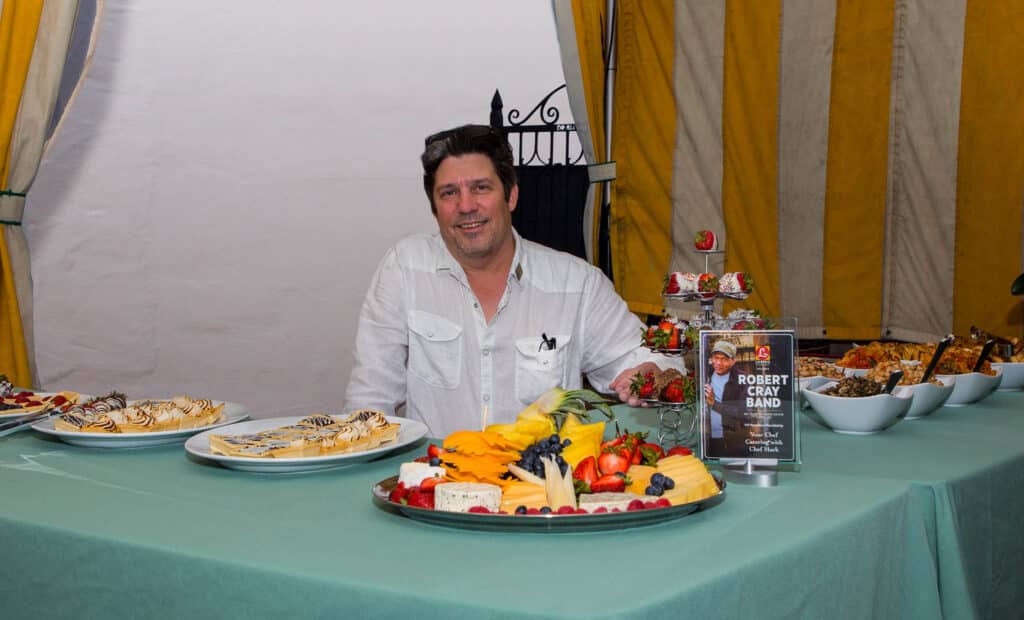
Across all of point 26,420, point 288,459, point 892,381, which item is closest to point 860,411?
point 892,381

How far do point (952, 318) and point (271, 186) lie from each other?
13.0 feet

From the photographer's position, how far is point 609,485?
1.04 metres

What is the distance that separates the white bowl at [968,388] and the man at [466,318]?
700mm

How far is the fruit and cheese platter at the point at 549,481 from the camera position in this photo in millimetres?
970

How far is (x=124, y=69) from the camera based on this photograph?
18.1 feet

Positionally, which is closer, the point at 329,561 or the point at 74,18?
the point at 329,561

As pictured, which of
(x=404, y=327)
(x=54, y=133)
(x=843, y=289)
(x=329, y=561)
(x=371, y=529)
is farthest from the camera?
(x=843, y=289)

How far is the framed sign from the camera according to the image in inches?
47.6

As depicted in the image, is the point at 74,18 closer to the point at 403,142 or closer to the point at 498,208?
the point at 498,208

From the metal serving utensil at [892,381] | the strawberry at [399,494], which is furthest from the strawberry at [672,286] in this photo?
the strawberry at [399,494]

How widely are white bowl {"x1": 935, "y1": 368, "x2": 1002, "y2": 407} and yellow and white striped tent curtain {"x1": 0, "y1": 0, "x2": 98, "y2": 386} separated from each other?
8.85 ft

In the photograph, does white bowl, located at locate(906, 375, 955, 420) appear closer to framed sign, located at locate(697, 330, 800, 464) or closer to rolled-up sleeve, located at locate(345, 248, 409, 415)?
framed sign, located at locate(697, 330, 800, 464)

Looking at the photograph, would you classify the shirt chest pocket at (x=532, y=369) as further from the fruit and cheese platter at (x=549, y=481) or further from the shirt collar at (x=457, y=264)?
the fruit and cheese platter at (x=549, y=481)

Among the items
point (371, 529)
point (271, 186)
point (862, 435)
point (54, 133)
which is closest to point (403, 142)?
point (271, 186)
